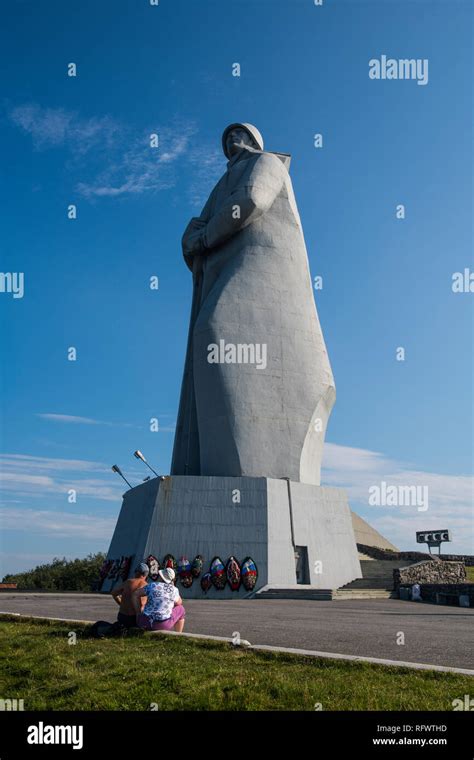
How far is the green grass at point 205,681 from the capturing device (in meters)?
4.68

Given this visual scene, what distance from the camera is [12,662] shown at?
6.80 m

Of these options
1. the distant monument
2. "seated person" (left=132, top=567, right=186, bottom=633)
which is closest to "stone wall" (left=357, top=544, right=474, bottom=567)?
the distant monument

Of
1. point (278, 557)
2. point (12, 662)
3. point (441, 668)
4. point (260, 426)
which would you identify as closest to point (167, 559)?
point (278, 557)

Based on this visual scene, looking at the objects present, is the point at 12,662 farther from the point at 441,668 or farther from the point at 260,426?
the point at 260,426

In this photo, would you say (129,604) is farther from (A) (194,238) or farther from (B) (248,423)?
(A) (194,238)

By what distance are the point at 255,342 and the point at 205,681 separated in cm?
1834

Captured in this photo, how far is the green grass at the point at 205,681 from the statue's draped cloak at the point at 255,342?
15234 millimetres

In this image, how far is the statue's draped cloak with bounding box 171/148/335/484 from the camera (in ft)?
73.0

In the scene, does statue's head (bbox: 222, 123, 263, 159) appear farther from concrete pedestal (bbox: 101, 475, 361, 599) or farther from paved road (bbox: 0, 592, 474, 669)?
paved road (bbox: 0, 592, 474, 669)

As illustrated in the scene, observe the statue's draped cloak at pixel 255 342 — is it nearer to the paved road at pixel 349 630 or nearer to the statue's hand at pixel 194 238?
the statue's hand at pixel 194 238

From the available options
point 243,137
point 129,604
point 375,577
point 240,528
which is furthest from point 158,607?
point 243,137

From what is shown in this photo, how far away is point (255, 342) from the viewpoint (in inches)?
914

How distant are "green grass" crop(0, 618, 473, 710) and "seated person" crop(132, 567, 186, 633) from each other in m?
0.81
